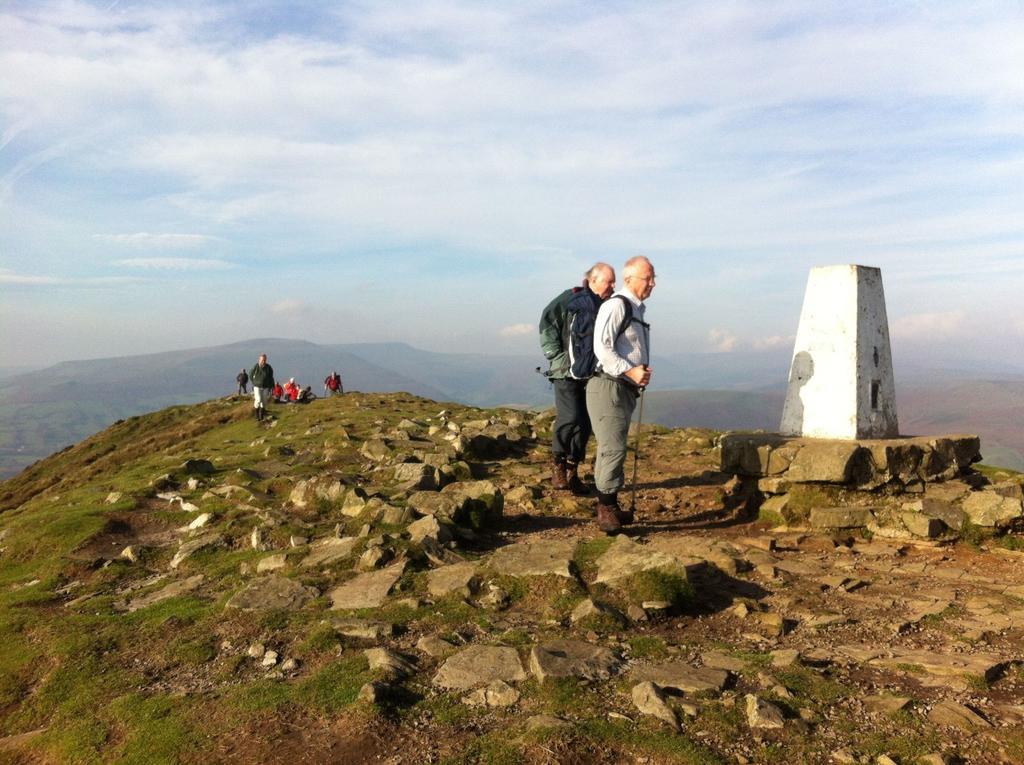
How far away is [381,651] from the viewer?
6652mm

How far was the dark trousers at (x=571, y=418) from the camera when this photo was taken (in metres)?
12.9

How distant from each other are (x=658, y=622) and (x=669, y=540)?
9.48 feet

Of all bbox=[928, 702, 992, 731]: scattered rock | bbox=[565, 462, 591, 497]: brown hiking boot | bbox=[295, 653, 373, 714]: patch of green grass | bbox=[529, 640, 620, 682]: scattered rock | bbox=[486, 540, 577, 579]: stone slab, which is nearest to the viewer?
bbox=[928, 702, 992, 731]: scattered rock

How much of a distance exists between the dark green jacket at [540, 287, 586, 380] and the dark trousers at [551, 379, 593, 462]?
0.89ft

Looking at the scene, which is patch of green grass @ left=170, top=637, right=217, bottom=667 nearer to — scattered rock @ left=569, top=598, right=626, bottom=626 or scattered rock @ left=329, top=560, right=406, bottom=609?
scattered rock @ left=329, top=560, right=406, bottom=609

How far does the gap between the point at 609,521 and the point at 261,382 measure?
87.3ft

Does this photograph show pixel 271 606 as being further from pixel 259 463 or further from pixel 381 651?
pixel 259 463

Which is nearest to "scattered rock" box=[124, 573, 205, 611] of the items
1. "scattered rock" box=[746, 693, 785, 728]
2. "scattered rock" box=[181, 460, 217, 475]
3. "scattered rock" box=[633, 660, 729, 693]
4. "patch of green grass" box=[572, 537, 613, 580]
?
"patch of green grass" box=[572, 537, 613, 580]

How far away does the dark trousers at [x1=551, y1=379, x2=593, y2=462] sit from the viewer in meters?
12.9

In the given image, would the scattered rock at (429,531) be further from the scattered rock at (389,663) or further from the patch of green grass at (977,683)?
the patch of green grass at (977,683)

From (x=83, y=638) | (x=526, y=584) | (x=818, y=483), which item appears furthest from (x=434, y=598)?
(x=818, y=483)

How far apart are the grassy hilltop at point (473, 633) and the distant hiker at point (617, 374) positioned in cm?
114

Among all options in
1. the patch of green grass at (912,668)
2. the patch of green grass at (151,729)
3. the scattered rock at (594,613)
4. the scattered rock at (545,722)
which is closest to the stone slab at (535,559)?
the scattered rock at (594,613)

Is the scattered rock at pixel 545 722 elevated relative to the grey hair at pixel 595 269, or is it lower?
lower
